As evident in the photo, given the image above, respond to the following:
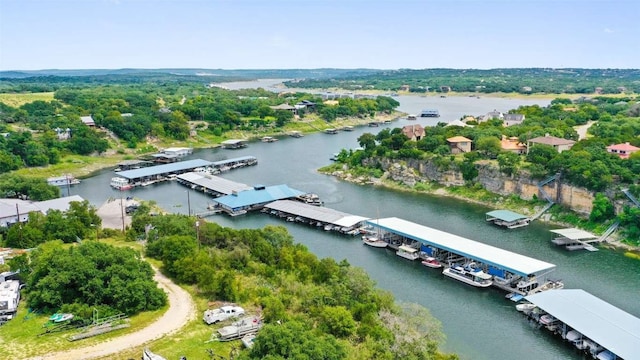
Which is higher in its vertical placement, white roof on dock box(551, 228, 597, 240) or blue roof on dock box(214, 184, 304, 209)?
white roof on dock box(551, 228, 597, 240)

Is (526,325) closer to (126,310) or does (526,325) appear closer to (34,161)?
(126,310)

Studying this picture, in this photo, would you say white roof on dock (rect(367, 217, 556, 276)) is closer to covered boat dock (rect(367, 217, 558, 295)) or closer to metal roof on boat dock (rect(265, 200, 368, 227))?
covered boat dock (rect(367, 217, 558, 295))

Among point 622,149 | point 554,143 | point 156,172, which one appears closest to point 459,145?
point 554,143

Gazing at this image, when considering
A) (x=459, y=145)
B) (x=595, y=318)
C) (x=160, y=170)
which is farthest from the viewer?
(x=160, y=170)

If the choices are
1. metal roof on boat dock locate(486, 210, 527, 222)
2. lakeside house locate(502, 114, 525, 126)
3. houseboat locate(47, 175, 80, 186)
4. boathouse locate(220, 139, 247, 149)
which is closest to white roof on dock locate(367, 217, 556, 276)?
metal roof on boat dock locate(486, 210, 527, 222)

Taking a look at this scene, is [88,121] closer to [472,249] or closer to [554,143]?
[554,143]

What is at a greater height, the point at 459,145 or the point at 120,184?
the point at 459,145

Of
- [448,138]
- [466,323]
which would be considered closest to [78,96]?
[448,138]
